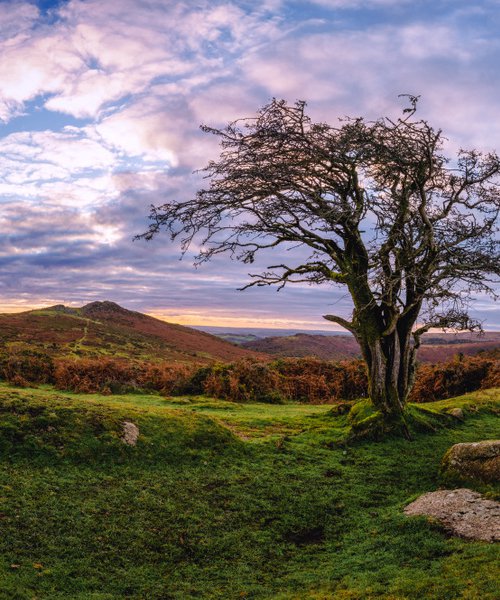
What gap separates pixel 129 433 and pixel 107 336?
40.4m

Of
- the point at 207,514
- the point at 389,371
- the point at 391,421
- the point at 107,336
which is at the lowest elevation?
the point at 207,514

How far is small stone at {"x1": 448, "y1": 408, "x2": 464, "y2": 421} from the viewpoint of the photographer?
640 inches

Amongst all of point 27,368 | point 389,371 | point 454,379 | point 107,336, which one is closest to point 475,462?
point 389,371

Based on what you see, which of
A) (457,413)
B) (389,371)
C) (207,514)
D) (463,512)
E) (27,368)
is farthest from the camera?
(27,368)

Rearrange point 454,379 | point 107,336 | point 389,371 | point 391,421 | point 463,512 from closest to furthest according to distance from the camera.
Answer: point 463,512
point 391,421
point 389,371
point 454,379
point 107,336

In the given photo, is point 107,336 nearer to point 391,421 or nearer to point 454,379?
point 454,379

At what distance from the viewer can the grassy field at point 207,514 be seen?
241 inches

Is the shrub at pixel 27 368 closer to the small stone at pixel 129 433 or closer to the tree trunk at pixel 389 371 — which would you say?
the small stone at pixel 129 433

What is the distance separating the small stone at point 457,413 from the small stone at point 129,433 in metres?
11.0

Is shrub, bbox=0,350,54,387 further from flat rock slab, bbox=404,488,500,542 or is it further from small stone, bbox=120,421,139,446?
flat rock slab, bbox=404,488,500,542

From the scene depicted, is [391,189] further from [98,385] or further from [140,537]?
[98,385]

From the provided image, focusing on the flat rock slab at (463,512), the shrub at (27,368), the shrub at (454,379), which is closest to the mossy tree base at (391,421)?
the flat rock slab at (463,512)

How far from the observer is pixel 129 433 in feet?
35.4

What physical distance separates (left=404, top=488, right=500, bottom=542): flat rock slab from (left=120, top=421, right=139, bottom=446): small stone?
19.2 ft
